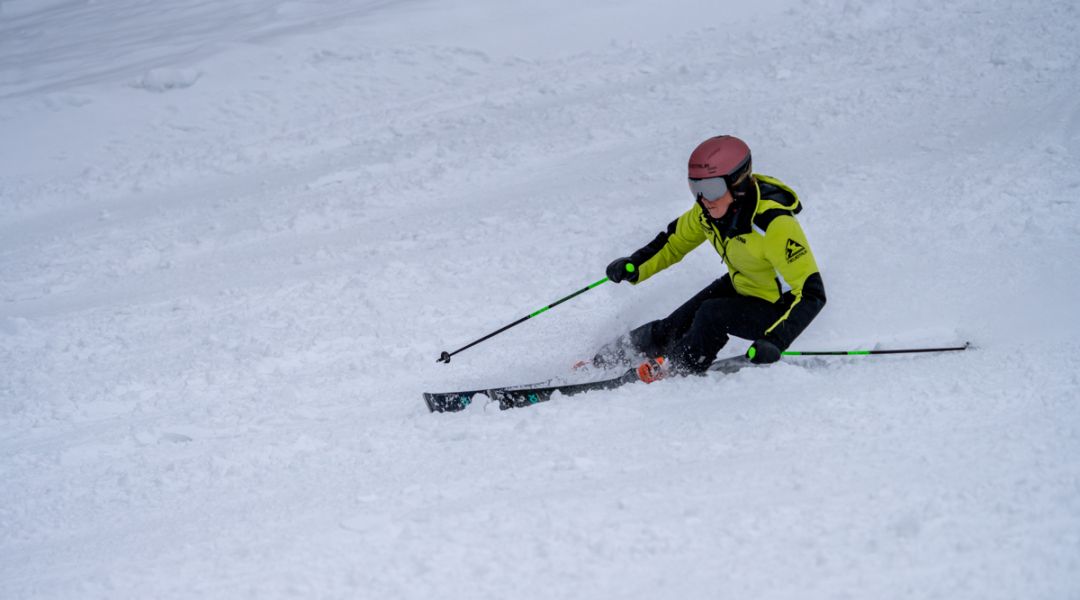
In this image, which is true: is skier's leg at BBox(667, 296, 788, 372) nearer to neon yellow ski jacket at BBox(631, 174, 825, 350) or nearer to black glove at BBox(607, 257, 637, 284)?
neon yellow ski jacket at BBox(631, 174, 825, 350)

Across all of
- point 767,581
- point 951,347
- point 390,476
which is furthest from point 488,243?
point 767,581

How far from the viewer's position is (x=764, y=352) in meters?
4.48

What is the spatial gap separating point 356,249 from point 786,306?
4168mm

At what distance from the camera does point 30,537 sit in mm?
4492

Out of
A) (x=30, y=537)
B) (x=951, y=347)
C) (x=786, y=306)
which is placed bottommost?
(x=30, y=537)

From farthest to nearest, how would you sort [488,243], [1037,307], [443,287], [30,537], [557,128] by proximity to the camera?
[557,128], [488,243], [443,287], [1037,307], [30,537]

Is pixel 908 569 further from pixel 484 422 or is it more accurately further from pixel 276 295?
pixel 276 295

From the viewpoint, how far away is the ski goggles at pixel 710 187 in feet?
15.4

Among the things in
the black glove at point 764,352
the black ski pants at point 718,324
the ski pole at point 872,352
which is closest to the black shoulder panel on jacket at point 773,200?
the black ski pants at point 718,324

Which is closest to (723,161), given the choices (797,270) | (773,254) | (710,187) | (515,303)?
A: (710,187)

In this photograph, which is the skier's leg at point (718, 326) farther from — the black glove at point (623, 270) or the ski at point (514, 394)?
the black glove at point (623, 270)

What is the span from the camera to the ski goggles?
4.70m

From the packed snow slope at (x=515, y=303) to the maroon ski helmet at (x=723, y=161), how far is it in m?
1.25

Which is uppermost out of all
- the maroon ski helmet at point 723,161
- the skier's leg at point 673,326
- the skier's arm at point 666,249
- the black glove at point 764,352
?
the maroon ski helmet at point 723,161
